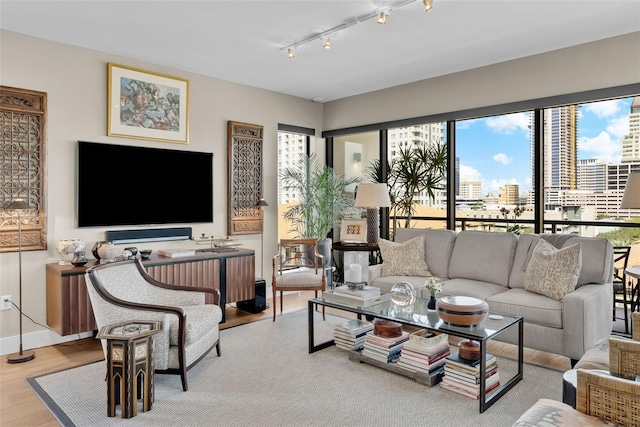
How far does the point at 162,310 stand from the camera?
109 inches

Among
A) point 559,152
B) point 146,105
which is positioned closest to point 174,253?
point 146,105

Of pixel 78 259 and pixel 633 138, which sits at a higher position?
pixel 633 138

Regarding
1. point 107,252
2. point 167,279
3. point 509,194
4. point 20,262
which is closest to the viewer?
point 20,262

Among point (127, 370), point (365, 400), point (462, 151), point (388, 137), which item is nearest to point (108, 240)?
point (127, 370)

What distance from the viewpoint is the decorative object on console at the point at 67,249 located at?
3693mm

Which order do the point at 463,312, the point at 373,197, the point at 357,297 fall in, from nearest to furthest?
the point at 463,312 < the point at 357,297 < the point at 373,197

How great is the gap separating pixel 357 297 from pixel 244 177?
2671mm

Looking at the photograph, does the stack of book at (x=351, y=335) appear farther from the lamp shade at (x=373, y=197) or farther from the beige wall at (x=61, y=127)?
the beige wall at (x=61, y=127)

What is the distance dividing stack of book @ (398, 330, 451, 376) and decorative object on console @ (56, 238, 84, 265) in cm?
291

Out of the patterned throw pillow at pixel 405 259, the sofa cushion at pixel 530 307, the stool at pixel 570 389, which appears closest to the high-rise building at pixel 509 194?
the patterned throw pillow at pixel 405 259

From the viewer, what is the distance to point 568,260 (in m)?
3.33

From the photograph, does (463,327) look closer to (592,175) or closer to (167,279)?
(592,175)

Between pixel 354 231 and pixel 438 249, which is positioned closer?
pixel 438 249

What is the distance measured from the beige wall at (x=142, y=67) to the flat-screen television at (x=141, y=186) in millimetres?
75
